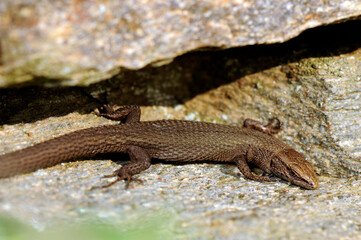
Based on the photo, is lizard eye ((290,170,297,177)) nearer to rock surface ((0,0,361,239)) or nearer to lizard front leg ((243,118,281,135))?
rock surface ((0,0,361,239))

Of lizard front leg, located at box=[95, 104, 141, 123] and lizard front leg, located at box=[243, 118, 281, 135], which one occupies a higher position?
lizard front leg, located at box=[95, 104, 141, 123]

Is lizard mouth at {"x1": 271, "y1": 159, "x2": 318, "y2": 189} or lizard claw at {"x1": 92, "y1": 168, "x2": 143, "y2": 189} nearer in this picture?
lizard claw at {"x1": 92, "y1": 168, "x2": 143, "y2": 189}

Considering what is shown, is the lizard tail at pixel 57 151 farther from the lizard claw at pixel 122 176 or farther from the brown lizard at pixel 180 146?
the lizard claw at pixel 122 176

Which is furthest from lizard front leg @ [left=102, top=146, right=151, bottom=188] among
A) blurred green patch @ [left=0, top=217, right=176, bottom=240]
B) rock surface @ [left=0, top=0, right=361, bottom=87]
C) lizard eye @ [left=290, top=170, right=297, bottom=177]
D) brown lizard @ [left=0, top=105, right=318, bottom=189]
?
lizard eye @ [left=290, top=170, right=297, bottom=177]

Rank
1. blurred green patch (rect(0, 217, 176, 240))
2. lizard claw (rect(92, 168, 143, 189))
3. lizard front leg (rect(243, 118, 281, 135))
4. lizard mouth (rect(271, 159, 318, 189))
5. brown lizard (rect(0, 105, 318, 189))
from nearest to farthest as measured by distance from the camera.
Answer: blurred green patch (rect(0, 217, 176, 240)) < lizard claw (rect(92, 168, 143, 189)) < brown lizard (rect(0, 105, 318, 189)) < lizard mouth (rect(271, 159, 318, 189)) < lizard front leg (rect(243, 118, 281, 135))

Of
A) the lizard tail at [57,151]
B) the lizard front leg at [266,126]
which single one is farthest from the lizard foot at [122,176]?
the lizard front leg at [266,126]

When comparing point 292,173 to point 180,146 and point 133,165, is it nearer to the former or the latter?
point 180,146
